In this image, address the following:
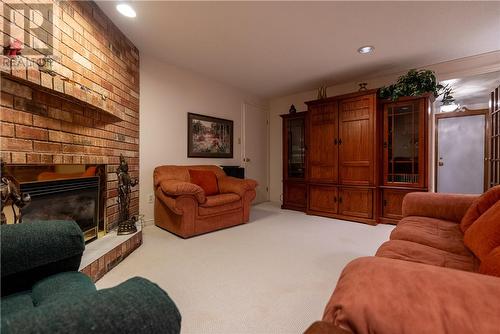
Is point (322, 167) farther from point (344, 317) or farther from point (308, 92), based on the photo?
point (344, 317)

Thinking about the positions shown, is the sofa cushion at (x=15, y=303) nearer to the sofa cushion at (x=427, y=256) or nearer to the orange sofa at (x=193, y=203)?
the sofa cushion at (x=427, y=256)

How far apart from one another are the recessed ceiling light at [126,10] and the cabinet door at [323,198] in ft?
10.8

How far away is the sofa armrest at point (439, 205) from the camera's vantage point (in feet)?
5.59

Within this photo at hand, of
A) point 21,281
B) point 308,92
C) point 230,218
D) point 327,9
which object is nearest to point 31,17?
point 21,281

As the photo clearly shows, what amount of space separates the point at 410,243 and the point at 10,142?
2.44 meters

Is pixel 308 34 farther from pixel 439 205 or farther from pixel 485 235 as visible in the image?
pixel 485 235

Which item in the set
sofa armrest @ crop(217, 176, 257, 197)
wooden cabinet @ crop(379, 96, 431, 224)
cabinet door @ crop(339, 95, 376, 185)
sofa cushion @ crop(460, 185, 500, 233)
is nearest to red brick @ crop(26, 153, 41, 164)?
sofa armrest @ crop(217, 176, 257, 197)

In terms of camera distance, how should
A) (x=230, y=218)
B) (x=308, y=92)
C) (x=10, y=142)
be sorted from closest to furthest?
(x=10, y=142)
(x=230, y=218)
(x=308, y=92)

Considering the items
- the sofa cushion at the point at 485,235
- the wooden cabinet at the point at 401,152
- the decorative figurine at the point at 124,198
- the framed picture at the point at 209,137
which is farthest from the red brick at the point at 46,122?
the wooden cabinet at the point at 401,152

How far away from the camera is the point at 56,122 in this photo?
5.52 feet

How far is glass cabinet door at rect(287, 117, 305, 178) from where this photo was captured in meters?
4.23

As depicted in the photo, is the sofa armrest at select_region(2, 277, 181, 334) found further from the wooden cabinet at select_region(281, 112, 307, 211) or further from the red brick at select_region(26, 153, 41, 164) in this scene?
the wooden cabinet at select_region(281, 112, 307, 211)

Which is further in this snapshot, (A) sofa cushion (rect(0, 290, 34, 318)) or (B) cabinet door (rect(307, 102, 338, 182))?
(B) cabinet door (rect(307, 102, 338, 182))

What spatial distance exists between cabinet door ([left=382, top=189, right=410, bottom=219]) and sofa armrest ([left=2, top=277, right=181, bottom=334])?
3.54m
